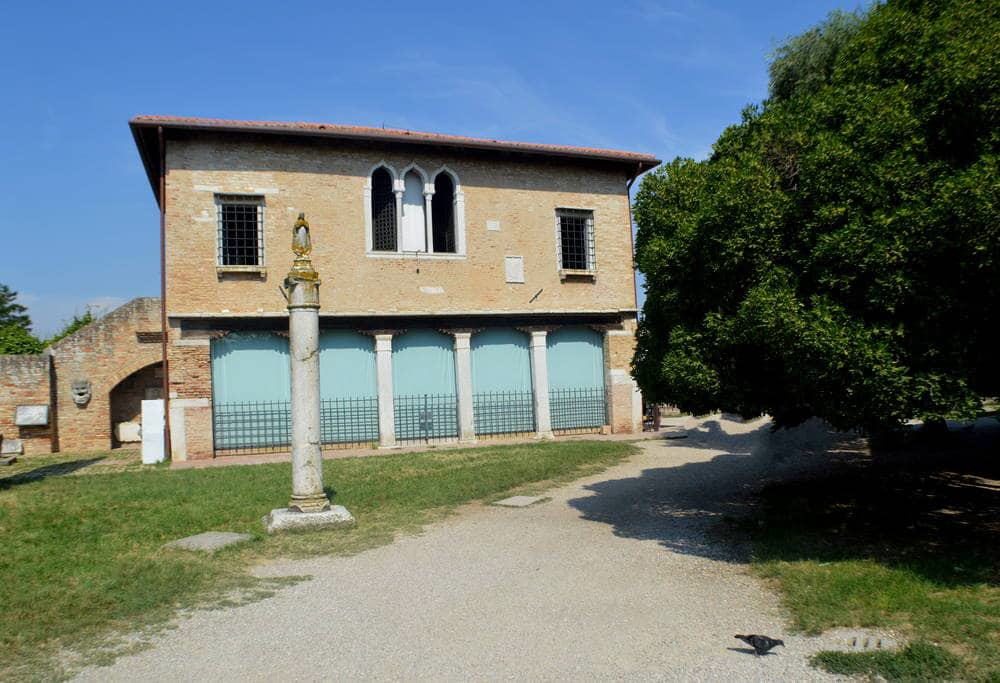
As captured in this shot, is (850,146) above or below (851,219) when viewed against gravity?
above

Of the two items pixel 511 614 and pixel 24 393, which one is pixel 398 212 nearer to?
pixel 24 393

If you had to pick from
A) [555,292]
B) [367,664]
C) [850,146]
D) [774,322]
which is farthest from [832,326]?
[555,292]

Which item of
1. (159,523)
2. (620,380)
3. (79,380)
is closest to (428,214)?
(620,380)

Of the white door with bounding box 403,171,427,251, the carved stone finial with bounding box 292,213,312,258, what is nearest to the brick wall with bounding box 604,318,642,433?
the white door with bounding box 403,171,427,251

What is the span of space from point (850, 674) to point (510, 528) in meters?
4.87

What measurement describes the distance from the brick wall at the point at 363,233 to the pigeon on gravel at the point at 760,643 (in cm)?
1396

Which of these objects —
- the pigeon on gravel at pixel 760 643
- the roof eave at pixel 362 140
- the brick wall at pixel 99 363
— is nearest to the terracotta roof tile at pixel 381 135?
the roof eave at pixel 362 140

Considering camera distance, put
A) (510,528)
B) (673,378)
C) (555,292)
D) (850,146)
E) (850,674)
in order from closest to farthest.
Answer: (850,674)
(850,146)
(673,378)
(510,528)
(555,292)

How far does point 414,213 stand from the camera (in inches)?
727

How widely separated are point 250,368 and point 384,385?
3150mm

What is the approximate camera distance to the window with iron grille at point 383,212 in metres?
18.2

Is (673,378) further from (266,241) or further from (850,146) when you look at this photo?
(266,241)

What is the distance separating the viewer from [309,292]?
9.20m

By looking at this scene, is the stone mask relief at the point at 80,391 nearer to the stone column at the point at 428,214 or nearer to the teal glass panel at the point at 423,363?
the teal glass panel at the point at 423,363
